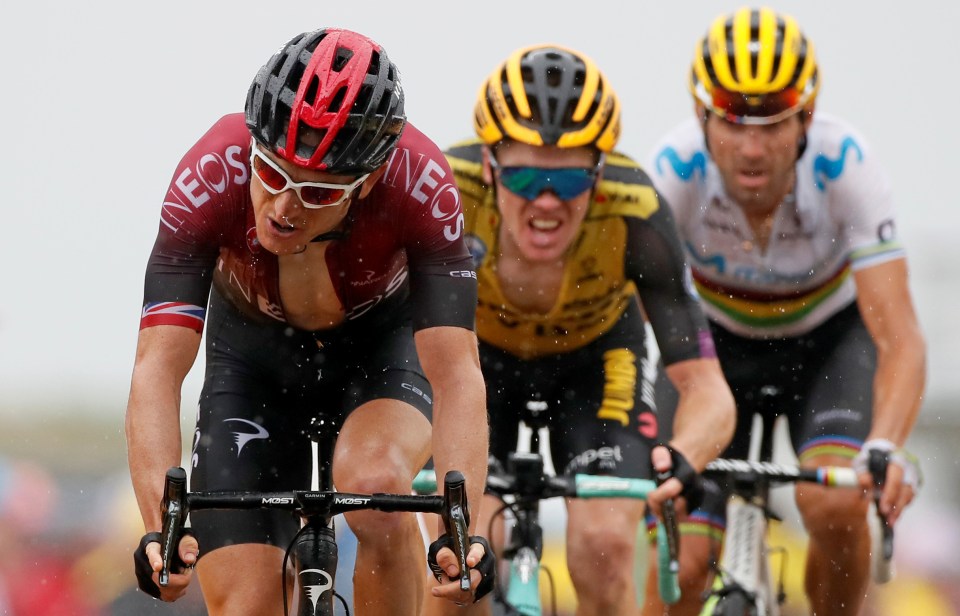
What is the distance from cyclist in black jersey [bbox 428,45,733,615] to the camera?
5.89 m

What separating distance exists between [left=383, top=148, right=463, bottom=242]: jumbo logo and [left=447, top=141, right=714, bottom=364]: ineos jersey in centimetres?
161

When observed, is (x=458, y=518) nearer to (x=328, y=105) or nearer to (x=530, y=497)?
(x=328, y=105)

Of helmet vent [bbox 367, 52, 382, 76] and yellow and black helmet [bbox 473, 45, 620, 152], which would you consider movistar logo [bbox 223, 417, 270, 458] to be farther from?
yellow and black helmet [bbox 473, 45, 620, 152]

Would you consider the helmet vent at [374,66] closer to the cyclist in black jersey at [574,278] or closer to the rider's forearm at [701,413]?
the cyclist in black jersey at [574,278]

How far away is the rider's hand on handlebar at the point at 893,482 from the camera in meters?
5.54

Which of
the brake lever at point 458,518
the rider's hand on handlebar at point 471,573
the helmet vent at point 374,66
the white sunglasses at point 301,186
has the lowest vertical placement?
the rider's hand on handlebar at point 471,573

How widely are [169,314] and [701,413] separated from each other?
2344mm

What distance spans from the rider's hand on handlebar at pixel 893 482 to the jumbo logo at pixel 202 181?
252 cm

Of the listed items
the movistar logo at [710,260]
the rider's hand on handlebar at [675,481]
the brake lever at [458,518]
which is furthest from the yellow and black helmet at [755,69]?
the brake lever at [458,518]

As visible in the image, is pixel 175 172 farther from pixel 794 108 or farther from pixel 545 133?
pixel 794 108

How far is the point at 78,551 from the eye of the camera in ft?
32.0

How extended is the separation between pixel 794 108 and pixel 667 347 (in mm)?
1402

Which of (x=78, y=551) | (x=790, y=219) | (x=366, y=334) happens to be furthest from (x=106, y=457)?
(x=366, y=334)

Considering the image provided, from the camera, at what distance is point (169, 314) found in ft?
13.7
